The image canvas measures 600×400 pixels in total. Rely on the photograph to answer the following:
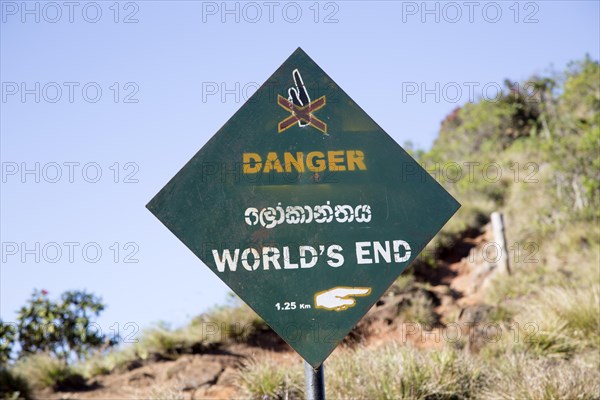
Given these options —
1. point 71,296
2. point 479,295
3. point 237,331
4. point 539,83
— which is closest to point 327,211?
point 237,331

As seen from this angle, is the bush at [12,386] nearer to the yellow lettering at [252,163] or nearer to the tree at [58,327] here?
the tree at [58,327]

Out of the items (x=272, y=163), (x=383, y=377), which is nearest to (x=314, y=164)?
(x=272, y=163)

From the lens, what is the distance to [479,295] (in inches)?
563

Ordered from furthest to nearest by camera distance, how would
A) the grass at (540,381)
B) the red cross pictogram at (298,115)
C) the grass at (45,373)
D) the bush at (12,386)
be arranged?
the grass at (45,373) → the bush at (12,386) → the grass at (540,381) → the red cross pictogram at (298,115)

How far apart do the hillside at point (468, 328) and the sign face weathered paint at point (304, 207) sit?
3.20m

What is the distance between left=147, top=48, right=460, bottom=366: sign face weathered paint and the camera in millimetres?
4164

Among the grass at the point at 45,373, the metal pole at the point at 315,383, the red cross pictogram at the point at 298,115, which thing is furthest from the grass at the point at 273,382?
the red cross pictogram at the point at 298,115

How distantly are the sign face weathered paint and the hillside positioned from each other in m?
3.20

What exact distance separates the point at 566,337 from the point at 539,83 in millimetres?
18366

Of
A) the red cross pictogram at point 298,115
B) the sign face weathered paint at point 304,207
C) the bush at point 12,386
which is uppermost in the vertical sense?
the red cross pictogram at point 298,115

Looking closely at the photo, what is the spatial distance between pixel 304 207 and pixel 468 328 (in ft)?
24.8

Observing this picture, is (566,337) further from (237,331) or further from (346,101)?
(346,101)

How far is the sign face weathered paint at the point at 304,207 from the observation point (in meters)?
4.16

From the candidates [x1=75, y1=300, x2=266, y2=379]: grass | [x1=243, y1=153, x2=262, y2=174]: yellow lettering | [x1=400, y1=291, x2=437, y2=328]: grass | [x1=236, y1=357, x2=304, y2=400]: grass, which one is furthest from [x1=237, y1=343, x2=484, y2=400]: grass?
[x1=400, y1=291, x2=437, y2=328]: grass
